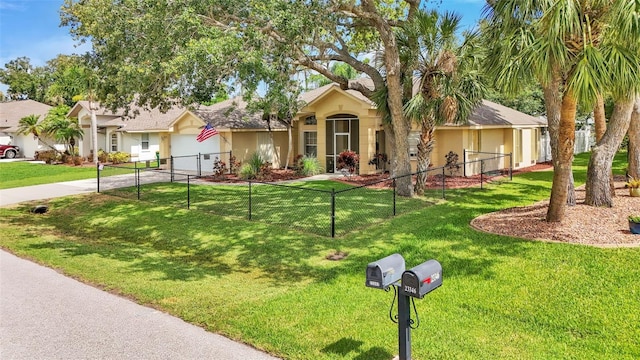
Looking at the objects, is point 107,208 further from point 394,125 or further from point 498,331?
point 498,331

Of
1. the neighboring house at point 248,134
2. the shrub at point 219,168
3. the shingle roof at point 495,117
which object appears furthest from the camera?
the neighboring house at point 248,134

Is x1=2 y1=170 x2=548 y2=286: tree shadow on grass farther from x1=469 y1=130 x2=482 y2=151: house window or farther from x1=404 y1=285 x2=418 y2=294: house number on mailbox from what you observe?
x1=469 y1=130 x2=482 y2=151: house window

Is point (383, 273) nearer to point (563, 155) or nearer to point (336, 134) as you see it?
point (563, 155)

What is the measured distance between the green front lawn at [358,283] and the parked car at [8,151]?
107 ft

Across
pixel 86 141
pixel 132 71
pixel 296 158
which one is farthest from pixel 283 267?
pixel 86 141

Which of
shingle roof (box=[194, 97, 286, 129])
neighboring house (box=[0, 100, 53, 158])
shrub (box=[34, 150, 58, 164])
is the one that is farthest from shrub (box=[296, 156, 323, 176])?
neighboring house (box=[0, 100, 53, 158])

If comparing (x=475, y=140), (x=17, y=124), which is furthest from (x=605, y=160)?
(x=17, y=124)

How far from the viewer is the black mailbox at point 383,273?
4996 mm

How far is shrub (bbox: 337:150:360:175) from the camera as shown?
22.6 m

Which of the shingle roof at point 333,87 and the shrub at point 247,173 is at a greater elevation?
the shingle roof at point 333,87

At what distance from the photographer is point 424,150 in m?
17.3

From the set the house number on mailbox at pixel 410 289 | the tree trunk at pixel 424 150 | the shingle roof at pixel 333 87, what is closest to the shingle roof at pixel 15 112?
the shingle roof at pixel 333 87

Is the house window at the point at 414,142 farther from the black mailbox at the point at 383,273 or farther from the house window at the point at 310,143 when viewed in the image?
the black mailbox at the point at 383,273

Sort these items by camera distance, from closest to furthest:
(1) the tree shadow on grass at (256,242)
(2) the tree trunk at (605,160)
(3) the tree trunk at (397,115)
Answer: (1) the tree shadow on grass at (256,242), (2) the tree trunk at (605,160), (3) the tree trunk at (397,115)
